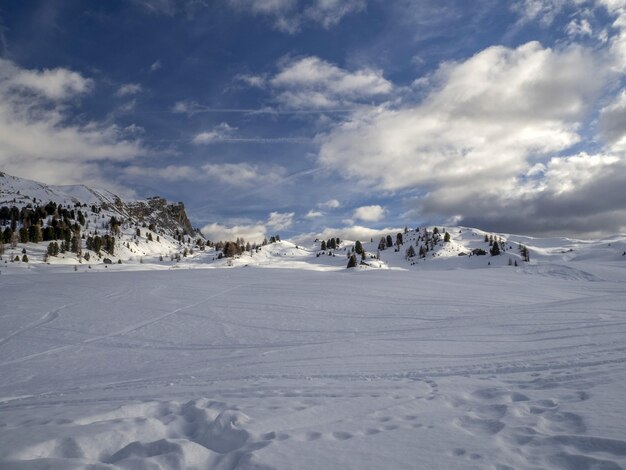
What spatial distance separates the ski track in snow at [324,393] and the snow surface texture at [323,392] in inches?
1.6

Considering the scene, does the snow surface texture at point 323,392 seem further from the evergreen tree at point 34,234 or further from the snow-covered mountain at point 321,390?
the evergreen tree at point 34,234

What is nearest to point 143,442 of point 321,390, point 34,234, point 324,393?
point 324,393

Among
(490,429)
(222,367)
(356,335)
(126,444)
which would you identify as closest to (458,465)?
(490,429)

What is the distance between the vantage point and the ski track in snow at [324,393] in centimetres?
509

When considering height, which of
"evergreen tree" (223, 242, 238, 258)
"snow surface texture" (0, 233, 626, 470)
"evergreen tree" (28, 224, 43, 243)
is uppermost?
"evergreen tree" (28, 224, 43, 243)

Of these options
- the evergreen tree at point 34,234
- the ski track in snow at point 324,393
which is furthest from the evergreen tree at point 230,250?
the ski track in snow at point 324,393

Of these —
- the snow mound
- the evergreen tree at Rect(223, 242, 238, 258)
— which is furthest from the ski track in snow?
the evergreen tree at Rect(223, 242, 238, 258)

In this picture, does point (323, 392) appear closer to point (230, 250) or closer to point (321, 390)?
point (321, 390)

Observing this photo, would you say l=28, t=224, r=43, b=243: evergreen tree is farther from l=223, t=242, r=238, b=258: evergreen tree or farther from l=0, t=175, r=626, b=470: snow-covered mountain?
l=0, t=175, r=626, b=470: snow-covered mountain

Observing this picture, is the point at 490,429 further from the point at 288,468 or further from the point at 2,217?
the point at 2,217

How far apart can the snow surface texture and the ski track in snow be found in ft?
0.13

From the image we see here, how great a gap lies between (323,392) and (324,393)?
0.09m

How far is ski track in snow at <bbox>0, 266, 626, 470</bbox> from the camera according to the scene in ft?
16.7

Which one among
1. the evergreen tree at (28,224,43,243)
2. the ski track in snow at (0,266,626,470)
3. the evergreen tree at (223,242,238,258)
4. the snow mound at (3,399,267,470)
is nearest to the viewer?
the snow mound at (3,399,267,470)
